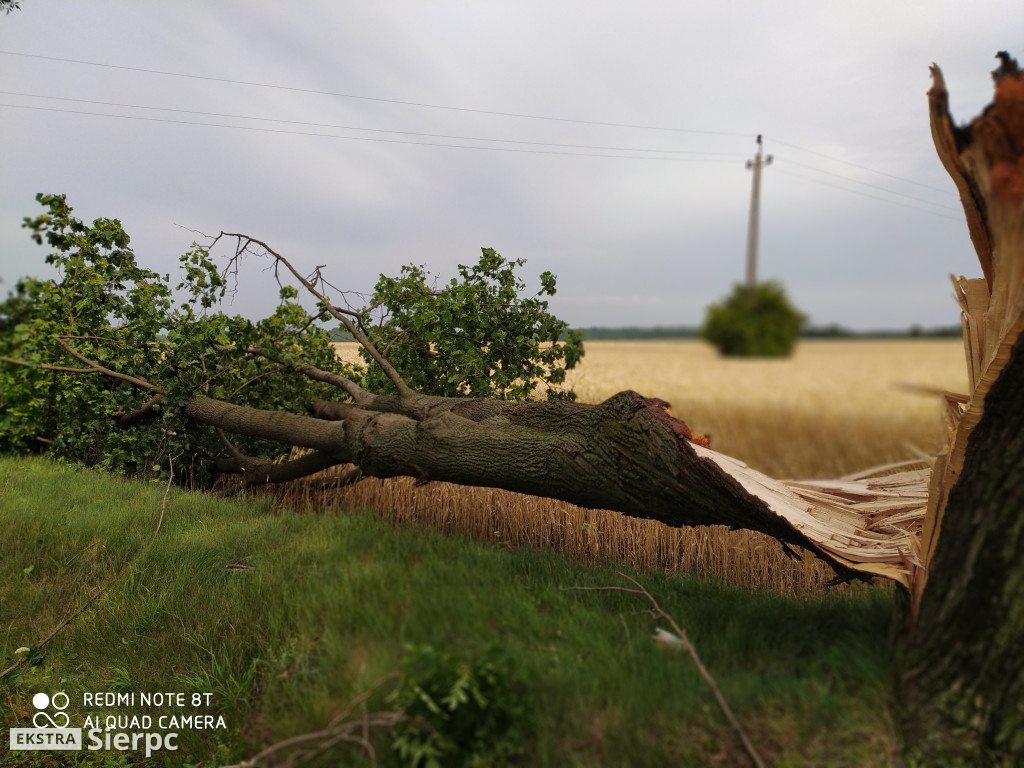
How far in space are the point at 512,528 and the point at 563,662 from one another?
333 cm

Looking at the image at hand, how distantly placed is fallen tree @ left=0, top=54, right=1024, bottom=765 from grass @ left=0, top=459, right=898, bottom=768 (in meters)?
0.41

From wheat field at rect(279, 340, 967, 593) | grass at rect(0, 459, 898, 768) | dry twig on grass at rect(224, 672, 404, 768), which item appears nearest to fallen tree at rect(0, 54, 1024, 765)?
grass at rect(0, 459, 898, 768)

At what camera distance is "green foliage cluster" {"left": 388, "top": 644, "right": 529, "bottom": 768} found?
294 centimetres

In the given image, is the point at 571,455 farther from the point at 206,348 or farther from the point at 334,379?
the point at 206,348

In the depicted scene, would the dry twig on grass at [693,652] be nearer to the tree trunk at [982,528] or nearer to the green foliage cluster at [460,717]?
the tree trunk at [982,528]

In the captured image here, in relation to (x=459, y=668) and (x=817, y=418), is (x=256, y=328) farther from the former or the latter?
(x=817, y=418)

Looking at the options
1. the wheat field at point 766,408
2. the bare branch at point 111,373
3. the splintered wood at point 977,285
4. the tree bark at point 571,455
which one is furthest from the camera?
the bare branch at point 111,373

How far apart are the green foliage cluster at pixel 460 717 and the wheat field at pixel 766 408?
3.70m

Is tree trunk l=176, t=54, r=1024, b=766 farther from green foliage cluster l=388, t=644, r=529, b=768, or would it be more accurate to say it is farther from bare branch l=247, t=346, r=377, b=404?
green foliage cluster l=388, t=644, r=529, b=768

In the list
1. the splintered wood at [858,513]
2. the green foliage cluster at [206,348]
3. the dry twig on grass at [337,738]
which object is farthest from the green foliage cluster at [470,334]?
the dry twig on grass at [337,738]

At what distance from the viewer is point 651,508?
15.0 ft

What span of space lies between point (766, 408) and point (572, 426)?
27.7 feet

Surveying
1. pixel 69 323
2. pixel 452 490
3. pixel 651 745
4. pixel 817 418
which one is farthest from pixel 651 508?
pixel 817 418

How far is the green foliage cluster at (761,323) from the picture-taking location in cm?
820
